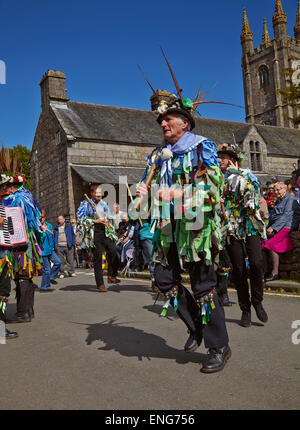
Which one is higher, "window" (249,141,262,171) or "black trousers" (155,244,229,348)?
"window" (249,141,262,171)

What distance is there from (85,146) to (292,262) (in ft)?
60.6

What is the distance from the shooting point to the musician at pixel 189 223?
3361 millimetres

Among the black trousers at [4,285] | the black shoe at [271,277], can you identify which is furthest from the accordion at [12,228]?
the black shoe at [271,277]

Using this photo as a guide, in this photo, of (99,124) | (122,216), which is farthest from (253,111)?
(122,216)

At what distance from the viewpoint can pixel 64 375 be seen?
10.9ft

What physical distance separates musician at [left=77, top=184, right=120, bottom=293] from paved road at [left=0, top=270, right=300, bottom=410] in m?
2.53

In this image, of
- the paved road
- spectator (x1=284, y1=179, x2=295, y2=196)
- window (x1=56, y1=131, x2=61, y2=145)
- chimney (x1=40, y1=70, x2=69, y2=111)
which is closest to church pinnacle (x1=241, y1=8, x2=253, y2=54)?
chimney (x1=40, y1=70, x2=69, y2=111)

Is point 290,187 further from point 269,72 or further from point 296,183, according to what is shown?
point 269,72

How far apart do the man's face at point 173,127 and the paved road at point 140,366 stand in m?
1.94

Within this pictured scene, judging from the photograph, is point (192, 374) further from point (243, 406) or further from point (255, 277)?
point (255, 277)

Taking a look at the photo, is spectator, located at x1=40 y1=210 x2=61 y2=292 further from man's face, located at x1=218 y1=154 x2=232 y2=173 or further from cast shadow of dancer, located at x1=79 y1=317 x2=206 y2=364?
man's face, located at x1=218 y1=154 x2=232 y2=173

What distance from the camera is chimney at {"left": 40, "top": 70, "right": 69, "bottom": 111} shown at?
25906mm

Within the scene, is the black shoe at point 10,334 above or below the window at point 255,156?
below

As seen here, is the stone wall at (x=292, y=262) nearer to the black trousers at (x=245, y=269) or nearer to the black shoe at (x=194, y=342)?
the black trousers at (x=245, y=269)
